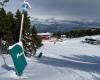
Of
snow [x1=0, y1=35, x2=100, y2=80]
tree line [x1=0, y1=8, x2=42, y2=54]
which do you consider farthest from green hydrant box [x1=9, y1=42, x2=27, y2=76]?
tree line [x1=0, y1=8, x2=42, y2=54]

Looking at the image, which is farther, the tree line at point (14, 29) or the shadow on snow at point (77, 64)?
the tree line at point (14, 29)

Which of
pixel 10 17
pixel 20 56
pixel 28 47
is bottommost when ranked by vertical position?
pixel 28 47

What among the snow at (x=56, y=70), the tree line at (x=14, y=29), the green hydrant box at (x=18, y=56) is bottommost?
the tree line at (x=14, y=29)

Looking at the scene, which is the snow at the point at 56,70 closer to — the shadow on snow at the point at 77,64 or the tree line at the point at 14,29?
the shadow on snow at the point at 77,64

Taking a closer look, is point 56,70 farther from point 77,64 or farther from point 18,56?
point 77,64

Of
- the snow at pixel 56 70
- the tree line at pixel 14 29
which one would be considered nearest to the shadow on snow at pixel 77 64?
the snow at pixel 56 70

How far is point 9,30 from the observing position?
175 ft

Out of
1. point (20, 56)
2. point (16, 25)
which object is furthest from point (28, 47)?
point (20, 56)

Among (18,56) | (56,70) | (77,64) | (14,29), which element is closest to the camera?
(18,56)

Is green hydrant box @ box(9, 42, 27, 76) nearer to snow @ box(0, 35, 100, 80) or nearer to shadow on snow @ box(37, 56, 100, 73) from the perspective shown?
snow @ box(0, 35, 100, 80)

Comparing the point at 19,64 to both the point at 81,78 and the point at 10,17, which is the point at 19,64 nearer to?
the point at 81,78

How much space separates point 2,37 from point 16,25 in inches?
104

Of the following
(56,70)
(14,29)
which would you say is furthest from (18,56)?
(14,29)

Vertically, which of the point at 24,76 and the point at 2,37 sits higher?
the point at 24,76
